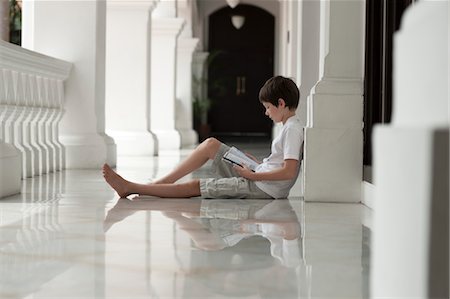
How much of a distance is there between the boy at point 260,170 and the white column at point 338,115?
0.63 ft

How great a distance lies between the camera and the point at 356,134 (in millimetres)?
5535

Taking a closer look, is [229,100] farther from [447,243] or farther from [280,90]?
[447,243]

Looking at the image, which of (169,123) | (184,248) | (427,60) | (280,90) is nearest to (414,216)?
(427,60)

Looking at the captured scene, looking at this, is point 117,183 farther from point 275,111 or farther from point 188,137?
point 188,137

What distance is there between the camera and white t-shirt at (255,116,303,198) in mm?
5254

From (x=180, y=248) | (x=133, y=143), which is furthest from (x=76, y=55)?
(x=180, y=248)

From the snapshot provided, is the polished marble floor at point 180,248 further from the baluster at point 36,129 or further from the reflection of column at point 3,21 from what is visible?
the reflection of column at point 3,21

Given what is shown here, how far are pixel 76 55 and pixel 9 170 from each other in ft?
12.1

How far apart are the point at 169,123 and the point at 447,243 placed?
14.4m

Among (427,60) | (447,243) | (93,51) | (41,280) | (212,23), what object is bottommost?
(41,280)

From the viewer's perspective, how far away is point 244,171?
209 inches

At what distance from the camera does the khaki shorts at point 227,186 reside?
18.2ft

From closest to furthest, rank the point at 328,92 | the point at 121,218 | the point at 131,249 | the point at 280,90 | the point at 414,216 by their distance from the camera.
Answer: the point at 414,216 → the point at 131,249 → the point at 121,218 → the point at 280,90 → the point at 328,92

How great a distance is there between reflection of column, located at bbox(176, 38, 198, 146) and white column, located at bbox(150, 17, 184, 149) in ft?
6.38
